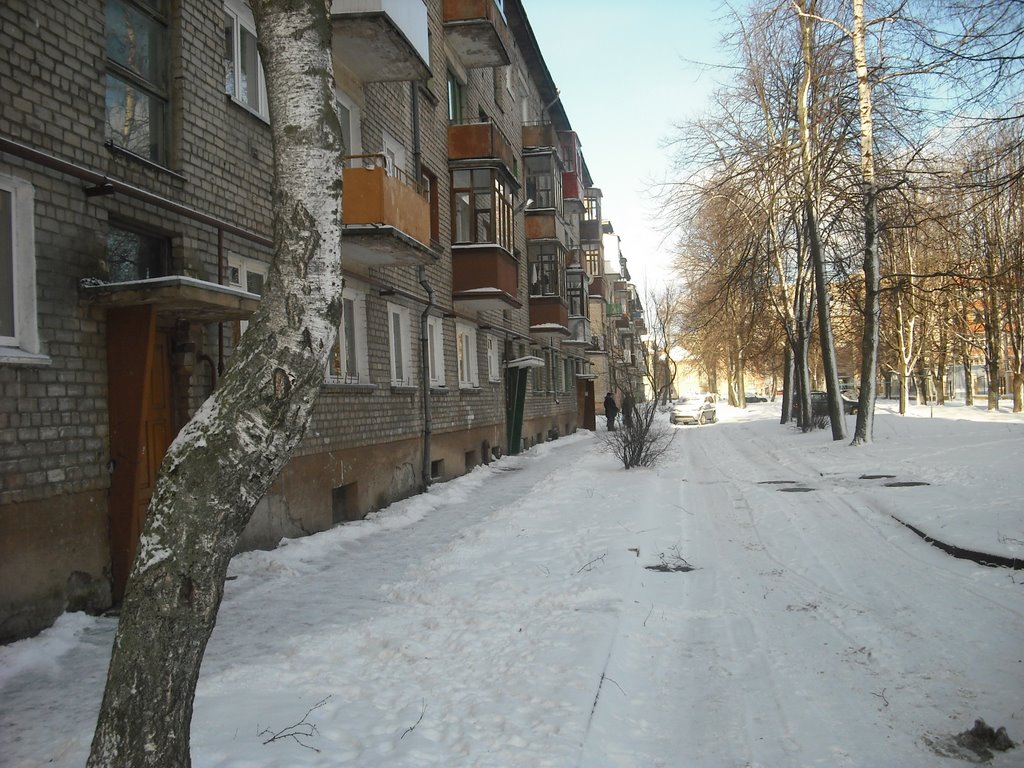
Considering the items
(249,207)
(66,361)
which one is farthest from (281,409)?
(249,207)

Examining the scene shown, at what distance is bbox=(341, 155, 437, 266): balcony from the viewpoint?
1018 centimetres

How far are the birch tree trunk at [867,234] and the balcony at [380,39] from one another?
9.34m

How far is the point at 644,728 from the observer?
150 inches

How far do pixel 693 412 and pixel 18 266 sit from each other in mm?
35967

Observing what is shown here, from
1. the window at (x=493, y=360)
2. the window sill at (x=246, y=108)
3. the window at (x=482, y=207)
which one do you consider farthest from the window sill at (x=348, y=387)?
the window at (x=493, y=360)

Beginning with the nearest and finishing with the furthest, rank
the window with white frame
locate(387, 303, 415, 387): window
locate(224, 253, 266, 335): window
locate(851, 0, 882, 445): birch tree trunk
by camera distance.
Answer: locate(224, 253, 266, 335): window → the window with white frame → locate(387, 303, 415, 387): window → locate(851, 0, 882, 445): birch tree trunk

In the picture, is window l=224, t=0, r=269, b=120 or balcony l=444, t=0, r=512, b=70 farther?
balcony l=444, t=0, r=512, b=70

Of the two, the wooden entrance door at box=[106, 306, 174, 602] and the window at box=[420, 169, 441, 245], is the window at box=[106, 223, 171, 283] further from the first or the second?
the window at box=[420, 169, 441, 245]

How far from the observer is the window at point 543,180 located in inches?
983

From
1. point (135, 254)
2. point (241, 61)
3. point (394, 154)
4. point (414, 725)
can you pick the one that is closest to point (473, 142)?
point (394, 154)

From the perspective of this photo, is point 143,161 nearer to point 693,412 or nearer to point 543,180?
point 543,180

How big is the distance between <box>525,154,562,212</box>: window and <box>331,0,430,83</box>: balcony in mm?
13245

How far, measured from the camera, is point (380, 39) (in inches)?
421

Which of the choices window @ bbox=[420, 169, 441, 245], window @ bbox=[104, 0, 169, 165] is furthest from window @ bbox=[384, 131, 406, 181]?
window @ bbox=[104, 0, 169, 165]
